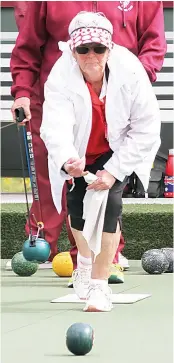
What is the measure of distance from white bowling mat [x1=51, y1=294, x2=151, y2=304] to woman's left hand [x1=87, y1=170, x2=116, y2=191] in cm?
61

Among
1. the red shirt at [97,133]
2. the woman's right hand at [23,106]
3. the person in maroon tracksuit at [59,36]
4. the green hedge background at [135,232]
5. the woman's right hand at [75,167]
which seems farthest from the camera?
the green hedge background at [135,232]

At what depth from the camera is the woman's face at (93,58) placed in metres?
5.09

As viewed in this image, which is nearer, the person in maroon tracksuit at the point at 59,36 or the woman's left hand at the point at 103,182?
the woman's left hand at the point at 103,182

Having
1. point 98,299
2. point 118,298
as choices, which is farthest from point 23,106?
point 98,299

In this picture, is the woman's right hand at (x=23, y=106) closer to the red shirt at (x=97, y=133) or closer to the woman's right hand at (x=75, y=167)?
the red shirt at (x=97, y=133)

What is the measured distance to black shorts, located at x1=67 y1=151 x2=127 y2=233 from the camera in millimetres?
5160

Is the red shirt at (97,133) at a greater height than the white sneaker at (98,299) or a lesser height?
greater

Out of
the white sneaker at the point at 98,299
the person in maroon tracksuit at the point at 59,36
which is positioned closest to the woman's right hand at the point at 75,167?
the white sneaker at the point at 98,299

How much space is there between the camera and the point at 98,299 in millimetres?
5082

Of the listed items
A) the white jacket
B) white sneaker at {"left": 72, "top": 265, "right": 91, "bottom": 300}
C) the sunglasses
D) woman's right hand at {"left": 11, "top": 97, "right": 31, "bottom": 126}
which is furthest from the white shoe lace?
the sunglasses

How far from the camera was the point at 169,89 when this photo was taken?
9.54 metres

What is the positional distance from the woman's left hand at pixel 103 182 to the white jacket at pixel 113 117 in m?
0.02

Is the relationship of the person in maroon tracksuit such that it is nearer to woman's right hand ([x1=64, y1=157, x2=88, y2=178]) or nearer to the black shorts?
the black shorts

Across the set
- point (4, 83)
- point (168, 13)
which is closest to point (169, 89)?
point (168, 13)
